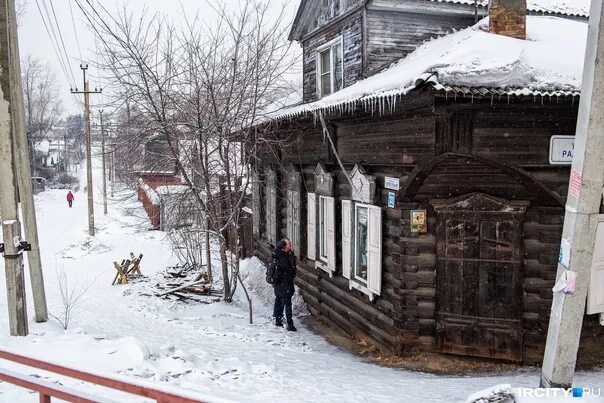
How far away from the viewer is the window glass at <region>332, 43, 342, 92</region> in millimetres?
11508

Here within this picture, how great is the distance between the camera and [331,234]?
1014 cm

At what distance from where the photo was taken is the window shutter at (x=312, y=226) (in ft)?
36.3

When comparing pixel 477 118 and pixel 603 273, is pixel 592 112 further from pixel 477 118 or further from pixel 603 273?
pixel 603 273

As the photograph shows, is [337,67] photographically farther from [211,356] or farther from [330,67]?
[211,356]

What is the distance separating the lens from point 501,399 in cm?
430

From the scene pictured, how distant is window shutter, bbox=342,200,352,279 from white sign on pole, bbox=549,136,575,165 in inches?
138

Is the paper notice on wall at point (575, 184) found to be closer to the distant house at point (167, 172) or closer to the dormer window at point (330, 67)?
the dormer window at point (330, 67)

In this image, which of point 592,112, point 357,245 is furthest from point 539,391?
point 357,245

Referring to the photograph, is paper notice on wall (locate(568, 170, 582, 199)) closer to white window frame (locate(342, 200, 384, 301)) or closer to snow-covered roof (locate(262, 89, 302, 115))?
white window frame (locate(342, 200, 384, 301))

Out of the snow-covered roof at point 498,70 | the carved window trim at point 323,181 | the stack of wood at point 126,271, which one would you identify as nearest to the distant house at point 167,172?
the stack of wood at point 126,271

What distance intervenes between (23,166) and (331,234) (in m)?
5.35

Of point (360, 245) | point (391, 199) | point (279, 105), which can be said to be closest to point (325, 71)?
point (279, 105)

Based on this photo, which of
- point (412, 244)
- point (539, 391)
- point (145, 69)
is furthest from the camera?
point (145, 69)

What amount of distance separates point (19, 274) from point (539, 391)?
20.7 feet
